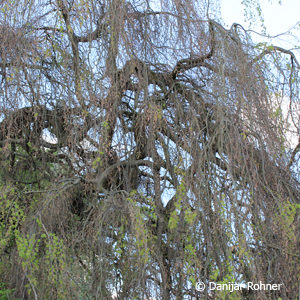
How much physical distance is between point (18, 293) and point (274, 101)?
2780mm

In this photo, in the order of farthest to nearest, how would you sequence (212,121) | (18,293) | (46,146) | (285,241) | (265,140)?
(46,146)
(212,121)
(18,293)
(265,140)
(285,241)

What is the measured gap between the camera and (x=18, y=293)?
12.4 feet

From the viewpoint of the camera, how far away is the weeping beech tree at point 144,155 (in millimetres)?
3367

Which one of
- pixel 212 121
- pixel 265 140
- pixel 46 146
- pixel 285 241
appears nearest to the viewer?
pixel 285 241

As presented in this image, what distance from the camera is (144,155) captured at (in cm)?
470

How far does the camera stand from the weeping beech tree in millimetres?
3367

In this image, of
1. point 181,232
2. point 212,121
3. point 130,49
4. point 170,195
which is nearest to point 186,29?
point 130,49

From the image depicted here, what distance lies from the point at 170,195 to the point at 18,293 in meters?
1.64

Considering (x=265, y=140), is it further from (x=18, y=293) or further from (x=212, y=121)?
(x=18, y=293)

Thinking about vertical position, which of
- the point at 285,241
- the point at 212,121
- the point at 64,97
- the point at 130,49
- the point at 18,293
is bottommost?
the point at 18,293

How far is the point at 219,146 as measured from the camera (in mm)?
3562

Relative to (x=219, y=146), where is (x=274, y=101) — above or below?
above

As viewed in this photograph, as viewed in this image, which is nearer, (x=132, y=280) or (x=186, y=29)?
(x=132, y=280)

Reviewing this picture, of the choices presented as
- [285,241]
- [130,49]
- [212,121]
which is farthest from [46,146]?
[285,241]
